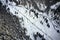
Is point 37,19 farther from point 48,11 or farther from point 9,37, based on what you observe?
point 9,37

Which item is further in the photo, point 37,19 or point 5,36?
point 37,19

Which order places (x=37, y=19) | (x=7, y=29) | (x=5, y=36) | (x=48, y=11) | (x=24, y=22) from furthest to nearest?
(x=48, y=11) < (x=37, y=19) < (x=24, y=22) < (x=7, y=29) < (x=5, y=36)

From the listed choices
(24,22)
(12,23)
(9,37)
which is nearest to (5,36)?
(9,37)

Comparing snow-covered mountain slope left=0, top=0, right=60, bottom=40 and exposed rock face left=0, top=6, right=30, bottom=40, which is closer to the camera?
exposed rock face left=0, top=6, right=30, bottom=40

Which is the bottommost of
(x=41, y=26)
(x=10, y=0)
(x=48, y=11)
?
(x=41, y=26)

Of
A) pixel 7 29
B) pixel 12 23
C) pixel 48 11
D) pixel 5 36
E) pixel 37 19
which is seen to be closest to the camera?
pixel 5 36

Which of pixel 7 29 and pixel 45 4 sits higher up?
pixel 45 4

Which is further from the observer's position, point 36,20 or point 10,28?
point 36,20

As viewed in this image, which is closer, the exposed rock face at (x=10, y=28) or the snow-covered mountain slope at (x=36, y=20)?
the exposed rock face at (x=10, y=28)
